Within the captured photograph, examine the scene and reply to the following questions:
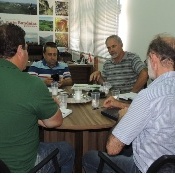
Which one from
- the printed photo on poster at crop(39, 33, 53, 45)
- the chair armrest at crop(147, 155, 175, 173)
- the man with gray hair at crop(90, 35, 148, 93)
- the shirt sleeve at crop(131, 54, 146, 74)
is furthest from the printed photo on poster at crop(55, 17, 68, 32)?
the chair armrest at crop(147, 155, 175, 173)

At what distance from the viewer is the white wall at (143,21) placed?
2840mm

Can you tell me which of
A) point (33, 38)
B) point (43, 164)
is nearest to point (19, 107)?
point (43, 164)

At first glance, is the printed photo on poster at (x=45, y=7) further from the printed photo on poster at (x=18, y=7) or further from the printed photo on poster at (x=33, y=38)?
the printed photo on poster at (x=33, y=38)

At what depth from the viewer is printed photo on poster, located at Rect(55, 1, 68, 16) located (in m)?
6.58

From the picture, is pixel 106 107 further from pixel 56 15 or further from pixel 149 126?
pixel 56 15

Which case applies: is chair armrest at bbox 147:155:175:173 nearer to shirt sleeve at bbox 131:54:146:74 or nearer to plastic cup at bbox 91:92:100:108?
plastic cup at bbox 91:92:100:108

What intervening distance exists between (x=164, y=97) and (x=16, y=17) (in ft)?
18.8

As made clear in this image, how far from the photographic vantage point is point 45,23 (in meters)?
6.54

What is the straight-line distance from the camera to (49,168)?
1690 mm

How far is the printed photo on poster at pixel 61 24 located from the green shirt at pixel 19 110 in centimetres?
539

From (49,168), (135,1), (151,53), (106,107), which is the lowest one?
(49,168)

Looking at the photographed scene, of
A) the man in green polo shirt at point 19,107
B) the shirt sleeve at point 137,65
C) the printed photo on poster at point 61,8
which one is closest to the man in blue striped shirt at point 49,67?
the shirt sleeve at point 137,65

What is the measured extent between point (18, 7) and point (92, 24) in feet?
6.74

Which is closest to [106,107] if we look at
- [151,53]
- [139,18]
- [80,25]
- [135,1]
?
[151,53]
